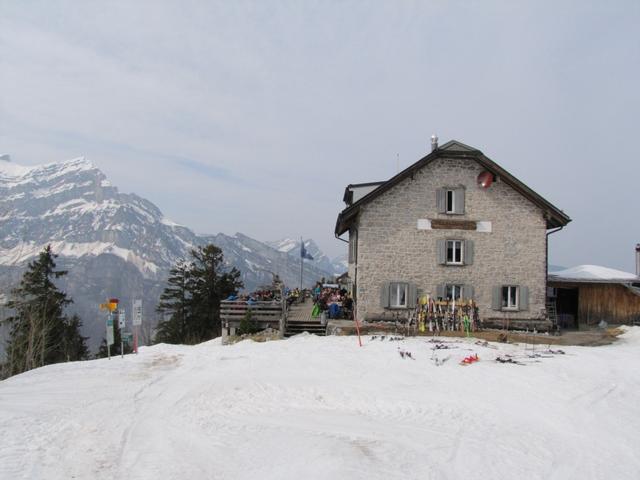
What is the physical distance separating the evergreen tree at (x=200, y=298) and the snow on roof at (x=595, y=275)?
89.8 feet

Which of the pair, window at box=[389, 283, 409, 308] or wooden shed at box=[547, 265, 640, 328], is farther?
wooden shed at box=[547, 265, 640, 328]

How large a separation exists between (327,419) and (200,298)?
1488 inches

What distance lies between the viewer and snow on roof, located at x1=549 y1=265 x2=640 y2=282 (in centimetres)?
2526

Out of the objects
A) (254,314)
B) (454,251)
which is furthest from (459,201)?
(254,314)

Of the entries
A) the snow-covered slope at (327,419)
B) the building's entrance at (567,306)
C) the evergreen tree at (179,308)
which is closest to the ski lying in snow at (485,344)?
the snow-covered slope at (327,419)

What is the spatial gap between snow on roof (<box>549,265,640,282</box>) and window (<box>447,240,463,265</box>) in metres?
6.02

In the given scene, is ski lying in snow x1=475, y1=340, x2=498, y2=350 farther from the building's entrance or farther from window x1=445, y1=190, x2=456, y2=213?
the building's entrance

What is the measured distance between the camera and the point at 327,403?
1093 centimetres

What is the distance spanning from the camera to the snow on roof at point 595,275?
2526 centimetres

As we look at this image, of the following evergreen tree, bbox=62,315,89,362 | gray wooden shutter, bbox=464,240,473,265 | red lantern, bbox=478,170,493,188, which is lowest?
evergreen tree, bbox=62,315,89,362

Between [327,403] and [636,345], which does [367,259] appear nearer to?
[636,345]

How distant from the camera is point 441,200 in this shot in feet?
76.2

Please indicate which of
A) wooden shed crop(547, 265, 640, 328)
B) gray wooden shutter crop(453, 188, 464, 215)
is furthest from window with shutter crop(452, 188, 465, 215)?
wooden shed crop(547, 265, 640, 328)

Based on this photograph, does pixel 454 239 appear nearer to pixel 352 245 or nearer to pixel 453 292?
pixel 453 292
